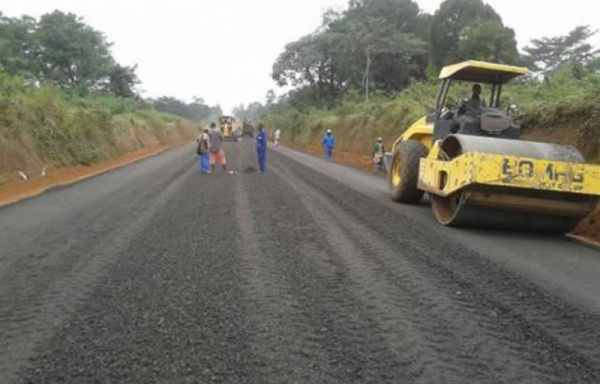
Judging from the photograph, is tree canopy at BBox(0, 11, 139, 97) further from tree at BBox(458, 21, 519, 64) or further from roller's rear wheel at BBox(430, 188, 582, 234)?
roller's rear wheel at BBox(430, 188, 582, 234)

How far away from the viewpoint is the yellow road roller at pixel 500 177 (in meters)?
7.27

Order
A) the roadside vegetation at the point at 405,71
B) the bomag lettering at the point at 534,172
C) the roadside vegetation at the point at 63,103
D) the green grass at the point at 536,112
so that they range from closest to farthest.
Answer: the bomag lettering at the point at 534,172, the green grass at the point at 536,112, the roadside vegetation at the point at 405,71, the roadside vegetation at the point at 63,103

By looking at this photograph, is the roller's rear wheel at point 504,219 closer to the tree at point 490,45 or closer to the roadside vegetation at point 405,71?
the roadside vegetation at point 405,71

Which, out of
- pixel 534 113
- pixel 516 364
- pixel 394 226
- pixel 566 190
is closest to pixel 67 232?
pixel 394 226

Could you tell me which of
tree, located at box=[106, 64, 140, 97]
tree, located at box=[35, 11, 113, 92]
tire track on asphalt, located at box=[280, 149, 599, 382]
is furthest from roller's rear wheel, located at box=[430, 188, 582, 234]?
tree, located at box=[106, 64, 140, 97]

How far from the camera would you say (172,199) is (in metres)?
10.7

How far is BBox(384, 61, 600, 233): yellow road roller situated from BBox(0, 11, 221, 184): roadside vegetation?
10.8m

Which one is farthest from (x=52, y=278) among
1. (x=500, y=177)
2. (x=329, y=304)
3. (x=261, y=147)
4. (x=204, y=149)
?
(x=261, y=147)

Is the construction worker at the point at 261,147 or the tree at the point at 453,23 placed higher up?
the tree at the point at 453,23

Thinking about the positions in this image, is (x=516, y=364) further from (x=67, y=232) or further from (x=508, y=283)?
(x=67, y=232)

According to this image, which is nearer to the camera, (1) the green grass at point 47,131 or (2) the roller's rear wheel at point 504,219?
(2) the roller's rear wheel at point 504,219

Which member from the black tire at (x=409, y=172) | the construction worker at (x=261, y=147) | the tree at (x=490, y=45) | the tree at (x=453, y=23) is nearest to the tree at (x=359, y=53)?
the tree at (x=453, y=23)

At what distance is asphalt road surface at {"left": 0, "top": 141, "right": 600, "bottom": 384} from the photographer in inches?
136

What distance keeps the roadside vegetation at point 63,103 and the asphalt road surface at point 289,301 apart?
8.53 m
